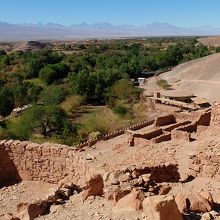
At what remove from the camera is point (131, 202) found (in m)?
6.45

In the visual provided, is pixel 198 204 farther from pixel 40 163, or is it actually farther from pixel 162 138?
pixel 162 138

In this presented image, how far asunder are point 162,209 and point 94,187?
2.32 m

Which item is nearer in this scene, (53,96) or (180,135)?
(180,135)

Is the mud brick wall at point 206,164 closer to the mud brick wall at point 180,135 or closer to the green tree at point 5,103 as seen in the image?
the mud brick wall at point 180,135

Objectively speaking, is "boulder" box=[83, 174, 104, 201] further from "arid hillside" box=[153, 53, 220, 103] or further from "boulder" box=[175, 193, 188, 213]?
"arid hillside" box=[153, 53, 220, 103]

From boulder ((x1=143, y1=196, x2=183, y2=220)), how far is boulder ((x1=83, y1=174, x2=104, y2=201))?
6.44ft

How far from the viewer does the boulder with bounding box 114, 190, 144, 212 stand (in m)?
6.36

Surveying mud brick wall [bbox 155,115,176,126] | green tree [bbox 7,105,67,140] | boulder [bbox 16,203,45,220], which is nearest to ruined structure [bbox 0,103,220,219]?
boulder [bbox 16,203,45,220]

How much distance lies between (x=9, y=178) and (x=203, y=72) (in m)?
42.7

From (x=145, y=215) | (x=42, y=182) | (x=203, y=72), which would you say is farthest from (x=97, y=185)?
(x=203, y=72)

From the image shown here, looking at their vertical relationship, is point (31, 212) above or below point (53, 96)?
above

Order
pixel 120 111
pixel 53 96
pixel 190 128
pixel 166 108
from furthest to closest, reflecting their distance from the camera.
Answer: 1. pixel 53 96
2. pixel 166 108
3. pixel 120 111
4. pixel 190 128

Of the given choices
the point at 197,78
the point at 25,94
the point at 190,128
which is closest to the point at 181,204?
the point at 190,128

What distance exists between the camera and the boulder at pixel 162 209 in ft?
18.1
